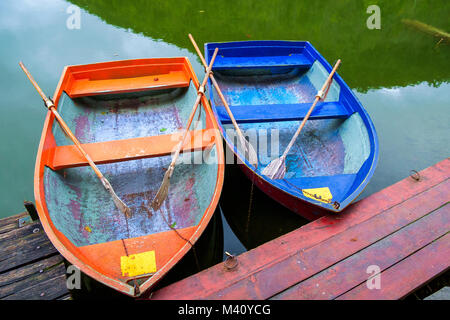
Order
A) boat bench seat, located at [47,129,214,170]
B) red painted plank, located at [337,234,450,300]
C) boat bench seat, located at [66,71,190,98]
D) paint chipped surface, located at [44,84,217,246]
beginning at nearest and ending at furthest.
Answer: red painted plank, located at [337,234,450,300] < paint chipped surface, located at [44,84,217,246] < boat bench seat, located at [47,129,214,170] < boat bench seat, located at [66,71,190,98]

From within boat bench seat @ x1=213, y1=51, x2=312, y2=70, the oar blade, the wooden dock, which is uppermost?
boat bench seat @ x1=213, y1=51, x2=312, y2=70

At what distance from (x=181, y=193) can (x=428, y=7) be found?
448 inches

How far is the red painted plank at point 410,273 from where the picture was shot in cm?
225

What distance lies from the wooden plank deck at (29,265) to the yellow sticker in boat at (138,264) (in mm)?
485

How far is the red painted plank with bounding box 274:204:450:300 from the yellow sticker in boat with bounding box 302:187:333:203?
1.93ft

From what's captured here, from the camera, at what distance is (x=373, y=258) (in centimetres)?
247

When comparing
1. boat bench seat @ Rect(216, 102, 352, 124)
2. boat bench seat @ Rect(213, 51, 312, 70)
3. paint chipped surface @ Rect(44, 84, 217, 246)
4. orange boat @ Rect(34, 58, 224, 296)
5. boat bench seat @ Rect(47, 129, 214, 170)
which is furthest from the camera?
boat bench seat @ Rect(213, 51, 312, 70)

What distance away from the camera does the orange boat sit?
7.74 feet

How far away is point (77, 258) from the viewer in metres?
2.11

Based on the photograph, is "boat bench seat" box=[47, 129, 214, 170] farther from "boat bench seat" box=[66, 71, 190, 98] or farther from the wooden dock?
"boat bench seat" box=[66, 71, 190, 98]

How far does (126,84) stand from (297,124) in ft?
8.53

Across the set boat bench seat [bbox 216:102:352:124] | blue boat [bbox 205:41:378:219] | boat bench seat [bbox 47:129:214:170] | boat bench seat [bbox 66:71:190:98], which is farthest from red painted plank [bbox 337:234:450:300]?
boat bench seat [bbox 66:71:190:98]

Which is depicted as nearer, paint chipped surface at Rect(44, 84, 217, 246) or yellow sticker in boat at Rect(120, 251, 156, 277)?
yellow sticker in boat at Rect(120, 251, 156, 277)

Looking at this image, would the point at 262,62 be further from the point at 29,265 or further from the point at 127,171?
the point at 29,265
